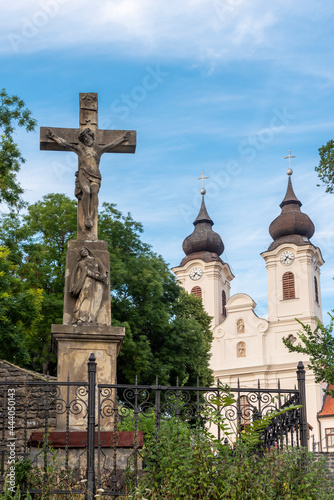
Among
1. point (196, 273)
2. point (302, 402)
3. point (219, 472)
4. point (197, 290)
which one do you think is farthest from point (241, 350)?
point (219, 472)

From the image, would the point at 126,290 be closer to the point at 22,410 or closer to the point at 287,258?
the point at 22,410

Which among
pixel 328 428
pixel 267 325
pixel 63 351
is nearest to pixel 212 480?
pixel 63 351

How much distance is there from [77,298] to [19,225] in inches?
632

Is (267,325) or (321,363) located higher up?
(267,325)

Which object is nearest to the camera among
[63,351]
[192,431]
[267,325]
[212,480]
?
[212,480]

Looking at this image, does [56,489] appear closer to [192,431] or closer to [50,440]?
[50,440]

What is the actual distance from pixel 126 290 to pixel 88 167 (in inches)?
562

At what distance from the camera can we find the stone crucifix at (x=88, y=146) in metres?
9.52

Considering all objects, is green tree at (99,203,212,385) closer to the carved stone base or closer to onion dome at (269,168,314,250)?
the carved stone base

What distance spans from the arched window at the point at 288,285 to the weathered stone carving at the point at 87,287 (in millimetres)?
45263

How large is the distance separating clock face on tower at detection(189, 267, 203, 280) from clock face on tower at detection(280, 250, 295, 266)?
7.01m

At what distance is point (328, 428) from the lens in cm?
4659

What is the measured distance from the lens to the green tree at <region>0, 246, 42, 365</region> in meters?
17.4

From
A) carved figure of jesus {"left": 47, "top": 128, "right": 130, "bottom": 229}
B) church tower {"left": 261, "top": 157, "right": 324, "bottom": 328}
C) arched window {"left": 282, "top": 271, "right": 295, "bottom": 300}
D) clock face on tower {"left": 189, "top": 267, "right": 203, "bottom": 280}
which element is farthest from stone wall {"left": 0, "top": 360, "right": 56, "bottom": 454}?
clock face on tower {"left": 189, "top": 267, "right": 203, "bottom": 280}
